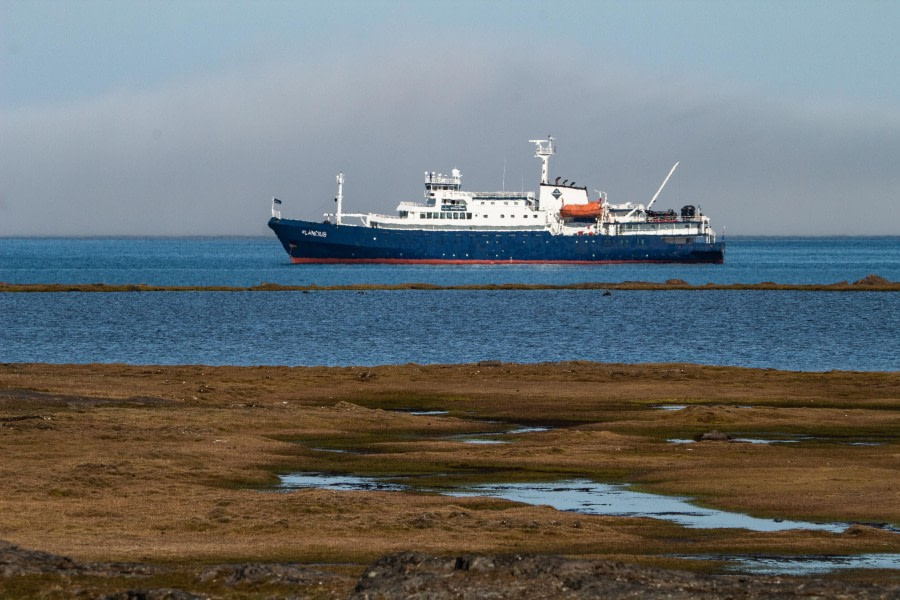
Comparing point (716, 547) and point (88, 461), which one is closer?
point (716, 547)

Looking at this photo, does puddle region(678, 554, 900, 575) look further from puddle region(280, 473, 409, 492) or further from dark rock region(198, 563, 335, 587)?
puddle region(280, 473, 409, 492)

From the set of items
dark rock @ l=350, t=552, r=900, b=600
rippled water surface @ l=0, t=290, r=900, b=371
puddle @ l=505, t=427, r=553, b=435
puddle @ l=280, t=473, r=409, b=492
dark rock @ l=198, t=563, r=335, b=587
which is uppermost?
dark rock @ l=350, t=552, r=900, b=600

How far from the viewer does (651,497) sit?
19703 millimetres

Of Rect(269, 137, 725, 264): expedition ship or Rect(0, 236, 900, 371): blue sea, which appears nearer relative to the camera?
Rect(0, 236, 900, 371): blue sea

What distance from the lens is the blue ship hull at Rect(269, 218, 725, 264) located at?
15025 cm

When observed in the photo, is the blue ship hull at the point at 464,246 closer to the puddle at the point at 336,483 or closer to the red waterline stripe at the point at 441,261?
the red waterline stripe at the point at 441,261

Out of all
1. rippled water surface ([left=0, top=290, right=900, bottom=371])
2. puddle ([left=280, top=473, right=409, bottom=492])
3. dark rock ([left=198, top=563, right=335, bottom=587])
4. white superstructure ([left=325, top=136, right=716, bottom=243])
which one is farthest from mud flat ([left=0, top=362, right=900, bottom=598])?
white superstructure ([left=325, top=136, right=716, bottom=243])

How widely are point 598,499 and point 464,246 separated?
5221 inches

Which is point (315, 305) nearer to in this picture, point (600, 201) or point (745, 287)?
point (745, 287)

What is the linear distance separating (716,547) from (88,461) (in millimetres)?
9986

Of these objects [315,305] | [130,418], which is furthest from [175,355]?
A: [315,305]

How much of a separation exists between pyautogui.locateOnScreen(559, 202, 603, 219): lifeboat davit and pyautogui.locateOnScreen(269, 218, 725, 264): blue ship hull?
3.03 meters

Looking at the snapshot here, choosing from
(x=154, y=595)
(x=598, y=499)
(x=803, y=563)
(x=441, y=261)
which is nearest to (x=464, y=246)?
(x=441, y=261)

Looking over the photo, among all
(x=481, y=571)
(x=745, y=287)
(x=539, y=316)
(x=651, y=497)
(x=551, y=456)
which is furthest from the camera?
(x=745, y=287)
